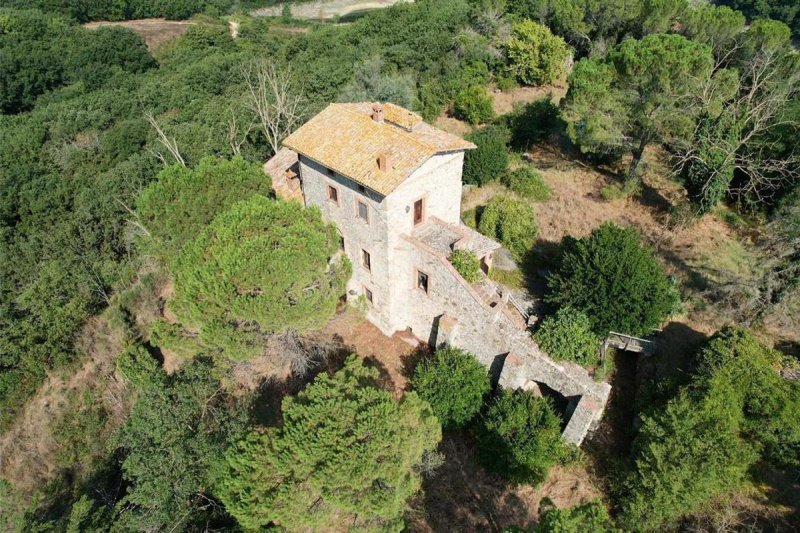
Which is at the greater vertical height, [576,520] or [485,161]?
→ [576,520]

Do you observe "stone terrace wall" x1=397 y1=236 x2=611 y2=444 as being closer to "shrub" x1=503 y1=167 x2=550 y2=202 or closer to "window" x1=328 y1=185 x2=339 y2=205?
"window" x1=328 y1=185 x2=339 y2=205

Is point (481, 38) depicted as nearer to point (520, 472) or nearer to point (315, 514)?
point (520, 472)

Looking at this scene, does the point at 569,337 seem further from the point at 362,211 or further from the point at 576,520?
the point at 362,211

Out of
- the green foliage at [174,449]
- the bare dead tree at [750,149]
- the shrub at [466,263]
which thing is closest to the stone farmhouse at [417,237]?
the shrub at [466,263]

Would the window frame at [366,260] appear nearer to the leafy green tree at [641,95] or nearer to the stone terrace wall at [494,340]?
the stone terrace wall at [494,340]

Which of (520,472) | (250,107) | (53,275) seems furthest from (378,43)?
(520,472)

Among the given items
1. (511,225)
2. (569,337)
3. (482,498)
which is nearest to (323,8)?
(511,225)
